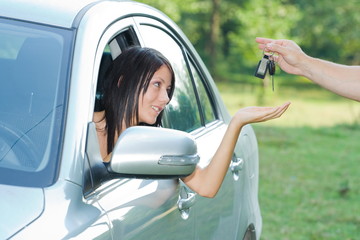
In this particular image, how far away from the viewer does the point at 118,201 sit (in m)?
2.61

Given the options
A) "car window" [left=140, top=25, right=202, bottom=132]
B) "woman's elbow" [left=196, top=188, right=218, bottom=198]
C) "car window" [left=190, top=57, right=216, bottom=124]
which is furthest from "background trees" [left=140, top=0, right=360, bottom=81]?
"woman's elbow" [left=196, top=188, right=218, bottom=198]

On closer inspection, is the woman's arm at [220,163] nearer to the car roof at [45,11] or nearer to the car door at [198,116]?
the car door at [198,116]

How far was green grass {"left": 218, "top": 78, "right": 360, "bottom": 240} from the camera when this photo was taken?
26.1 feet

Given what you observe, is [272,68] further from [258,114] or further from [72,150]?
[72,150]

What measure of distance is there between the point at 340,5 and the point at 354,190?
29.6 meters

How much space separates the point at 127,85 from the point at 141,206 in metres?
0.59

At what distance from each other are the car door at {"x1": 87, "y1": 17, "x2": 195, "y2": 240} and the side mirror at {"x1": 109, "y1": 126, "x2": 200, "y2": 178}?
0.39 feet

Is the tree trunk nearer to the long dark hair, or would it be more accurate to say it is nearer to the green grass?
the green grass

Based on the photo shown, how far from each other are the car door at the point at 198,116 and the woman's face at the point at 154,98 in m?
0.30

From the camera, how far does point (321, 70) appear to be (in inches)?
150

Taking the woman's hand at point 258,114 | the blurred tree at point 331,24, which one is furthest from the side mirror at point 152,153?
the blurred tree at point 331,24

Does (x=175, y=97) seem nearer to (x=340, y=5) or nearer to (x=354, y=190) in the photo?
(x=354, y=190)

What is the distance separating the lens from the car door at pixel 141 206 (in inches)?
100

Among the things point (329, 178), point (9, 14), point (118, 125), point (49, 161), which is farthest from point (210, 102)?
point (329, 178)
